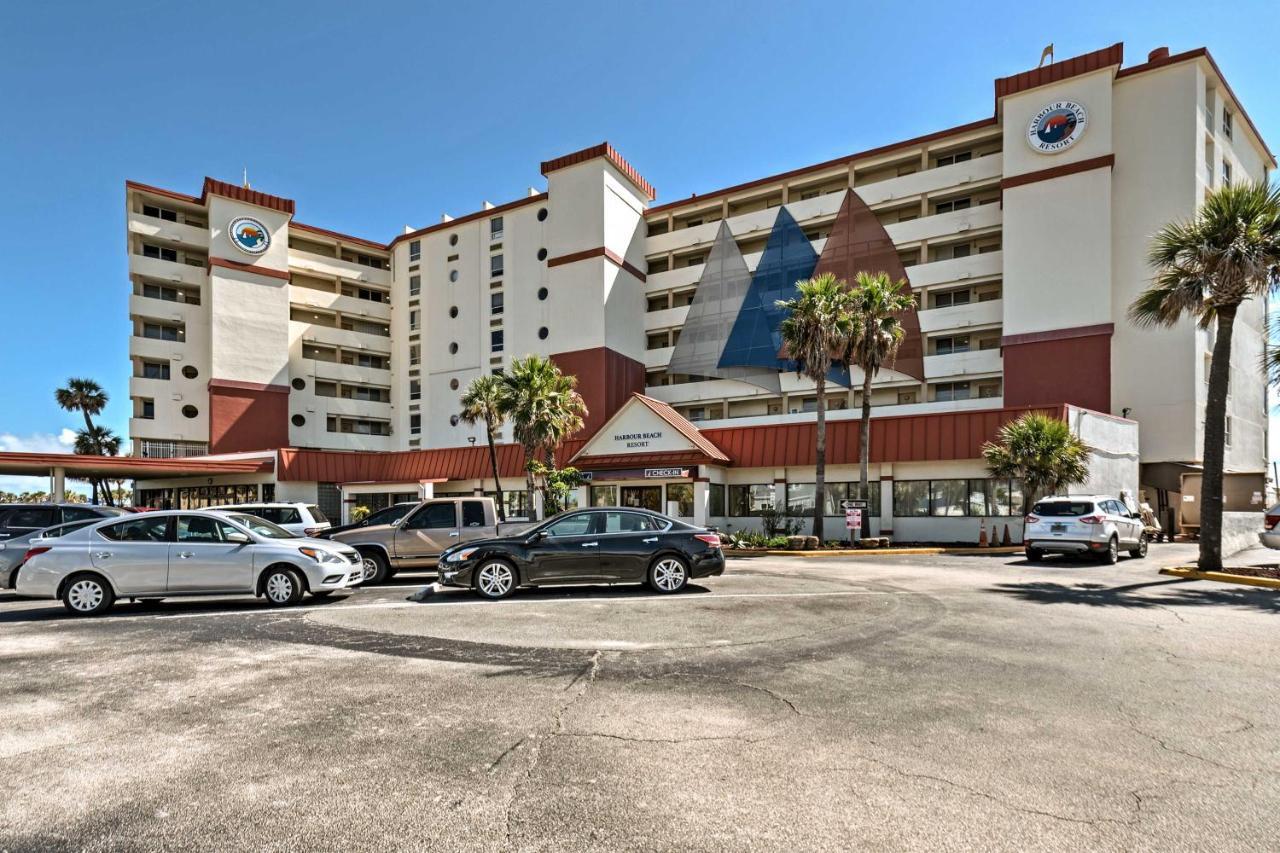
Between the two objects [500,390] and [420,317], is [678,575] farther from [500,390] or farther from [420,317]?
[420,317]

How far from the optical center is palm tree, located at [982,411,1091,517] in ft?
77.4

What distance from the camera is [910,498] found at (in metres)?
29.1

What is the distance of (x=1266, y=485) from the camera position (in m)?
35.5

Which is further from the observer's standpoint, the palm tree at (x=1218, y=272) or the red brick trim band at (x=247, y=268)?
the red brick trim band at (x=247, y=268)

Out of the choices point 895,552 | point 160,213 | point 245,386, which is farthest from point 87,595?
point 160,213

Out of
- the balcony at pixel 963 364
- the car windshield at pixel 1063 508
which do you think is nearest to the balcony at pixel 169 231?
the balcony at pixel 963 364

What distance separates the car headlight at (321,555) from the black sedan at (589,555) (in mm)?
1643

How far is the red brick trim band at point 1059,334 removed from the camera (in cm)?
3359

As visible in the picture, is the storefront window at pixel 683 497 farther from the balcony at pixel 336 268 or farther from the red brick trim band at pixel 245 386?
the balcony at pixel 336 268

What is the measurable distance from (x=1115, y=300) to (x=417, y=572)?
34199mm

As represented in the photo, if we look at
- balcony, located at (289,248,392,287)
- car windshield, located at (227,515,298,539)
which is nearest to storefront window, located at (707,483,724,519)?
car windshield, located at (227,515,298,539)

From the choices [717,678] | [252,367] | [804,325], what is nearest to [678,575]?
[717,678]

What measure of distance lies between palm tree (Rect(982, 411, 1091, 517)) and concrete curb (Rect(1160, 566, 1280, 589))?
8.49 metres

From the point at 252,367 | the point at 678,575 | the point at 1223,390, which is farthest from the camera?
the point at 252,367
